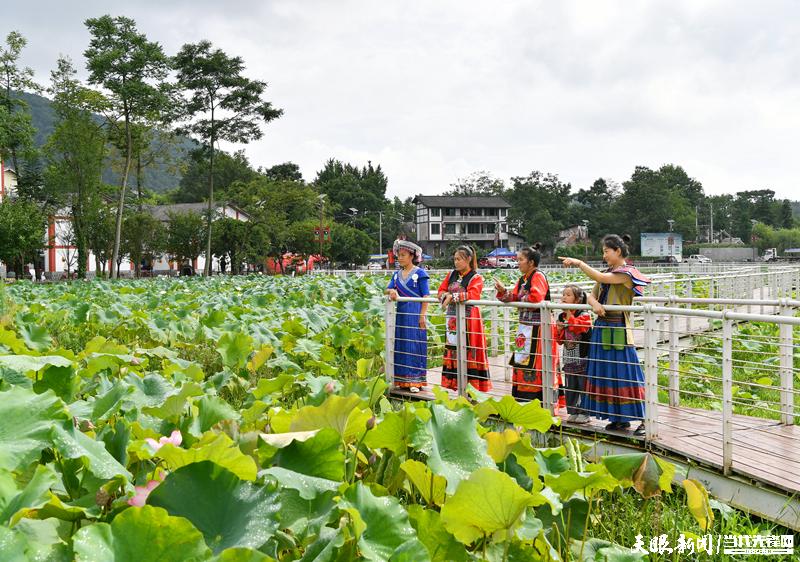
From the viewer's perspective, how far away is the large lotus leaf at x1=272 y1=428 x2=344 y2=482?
137 centimetres

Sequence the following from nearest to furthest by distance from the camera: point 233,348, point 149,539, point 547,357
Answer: point 149,539
point 547,357
point 233,348

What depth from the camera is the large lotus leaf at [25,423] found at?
1204 mm

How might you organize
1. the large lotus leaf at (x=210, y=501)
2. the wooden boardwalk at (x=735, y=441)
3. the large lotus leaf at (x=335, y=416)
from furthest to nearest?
the wooden boardwalk at (x=735, y=441) → the large lotus leaf at (x=335, y=416) → the large lotus leaf at (x=210, y=501)

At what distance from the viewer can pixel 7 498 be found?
3.45ft

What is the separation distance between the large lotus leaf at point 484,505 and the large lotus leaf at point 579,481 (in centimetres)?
30

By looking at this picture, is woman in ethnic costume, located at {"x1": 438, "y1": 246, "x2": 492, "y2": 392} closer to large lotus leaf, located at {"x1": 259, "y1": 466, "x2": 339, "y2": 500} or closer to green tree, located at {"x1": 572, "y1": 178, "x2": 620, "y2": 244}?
large lotus leaf, located at {"x1": 259, "y1": 466, "x2": 339, "y2": 500}

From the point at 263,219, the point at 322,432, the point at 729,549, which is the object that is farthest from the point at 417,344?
the point at 263,219

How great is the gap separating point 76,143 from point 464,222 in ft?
132

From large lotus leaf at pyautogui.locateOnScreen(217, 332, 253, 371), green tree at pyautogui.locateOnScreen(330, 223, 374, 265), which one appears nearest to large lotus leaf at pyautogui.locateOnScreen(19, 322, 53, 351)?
large lotus leaf at pyautogui.locateOnScreen(217, 332, 253, 371)

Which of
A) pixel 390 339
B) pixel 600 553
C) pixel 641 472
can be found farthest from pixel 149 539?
pixel 390 339

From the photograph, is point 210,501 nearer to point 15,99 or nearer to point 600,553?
point 600,553

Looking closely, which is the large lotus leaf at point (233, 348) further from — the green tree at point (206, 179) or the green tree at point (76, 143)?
the green tree at point (206, 179)

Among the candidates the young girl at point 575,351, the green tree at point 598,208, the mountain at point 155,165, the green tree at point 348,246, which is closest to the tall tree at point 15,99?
the mountain at point 155,165

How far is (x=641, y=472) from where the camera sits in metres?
1.81
